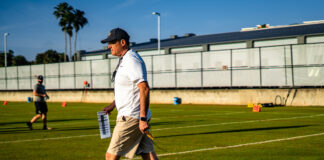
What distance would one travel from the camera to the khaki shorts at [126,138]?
17.5ft

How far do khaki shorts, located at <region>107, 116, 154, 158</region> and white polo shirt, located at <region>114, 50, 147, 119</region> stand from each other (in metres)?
0.09

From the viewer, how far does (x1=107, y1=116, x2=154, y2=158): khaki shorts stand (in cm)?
534

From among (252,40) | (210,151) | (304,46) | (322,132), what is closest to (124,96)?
(210,151)

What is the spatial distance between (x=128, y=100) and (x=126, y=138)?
0.46 meters

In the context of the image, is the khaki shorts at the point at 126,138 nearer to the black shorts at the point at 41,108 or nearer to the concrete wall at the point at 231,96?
the black shorts at the point at 41,108

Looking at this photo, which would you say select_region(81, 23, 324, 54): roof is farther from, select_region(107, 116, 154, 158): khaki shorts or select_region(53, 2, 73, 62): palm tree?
select_region(107, 116, 154, 158): khaki shorts

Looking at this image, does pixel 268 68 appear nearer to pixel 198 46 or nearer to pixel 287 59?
pixel 287 59

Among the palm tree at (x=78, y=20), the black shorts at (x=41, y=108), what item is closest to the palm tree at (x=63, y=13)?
the palm tree at (x=78, y=20)

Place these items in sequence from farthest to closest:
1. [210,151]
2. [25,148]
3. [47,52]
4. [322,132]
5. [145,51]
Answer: [47,52]
[145,51]
[322,132]
[25,148]
[210,151]

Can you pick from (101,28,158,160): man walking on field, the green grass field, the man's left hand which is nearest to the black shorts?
the green grass field

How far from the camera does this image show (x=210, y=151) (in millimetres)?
9367

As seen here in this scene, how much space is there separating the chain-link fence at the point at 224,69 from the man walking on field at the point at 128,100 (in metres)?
25.4

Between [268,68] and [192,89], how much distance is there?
6716mm

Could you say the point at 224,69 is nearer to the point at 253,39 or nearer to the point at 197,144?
the point at 253,39
